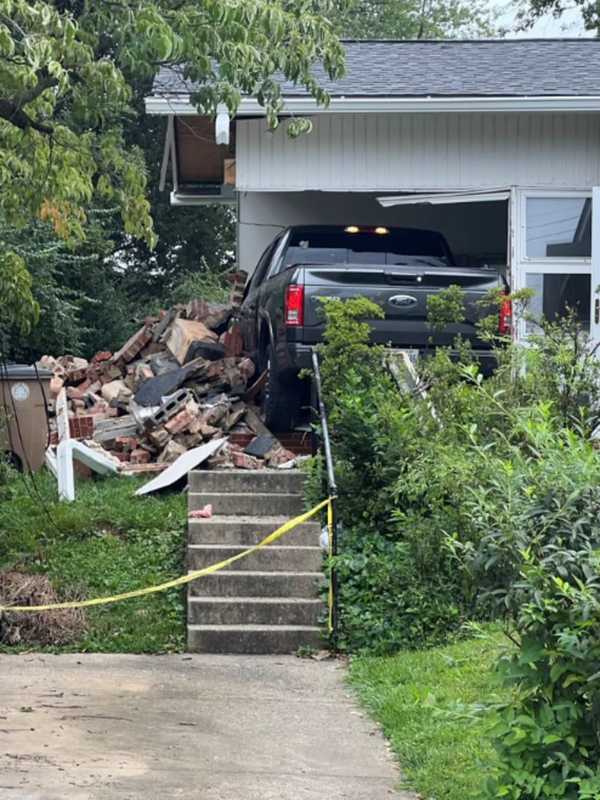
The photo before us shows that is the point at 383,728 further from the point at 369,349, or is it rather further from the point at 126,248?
the point at 126,248

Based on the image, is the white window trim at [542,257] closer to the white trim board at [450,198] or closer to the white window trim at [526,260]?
the white window trim at [526,260]

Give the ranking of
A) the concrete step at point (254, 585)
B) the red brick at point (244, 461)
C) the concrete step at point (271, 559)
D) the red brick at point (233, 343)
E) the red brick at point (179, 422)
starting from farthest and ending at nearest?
the red brick at point (233, 343) < the red brick at point (179, 422) < the red brick at point (244, 461) < the concrete step at point (271, 559) < the concrete step at point (254, 585)

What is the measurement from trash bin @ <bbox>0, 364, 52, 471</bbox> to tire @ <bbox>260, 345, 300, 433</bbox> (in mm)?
2236

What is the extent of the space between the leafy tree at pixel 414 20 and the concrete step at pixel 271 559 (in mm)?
26626

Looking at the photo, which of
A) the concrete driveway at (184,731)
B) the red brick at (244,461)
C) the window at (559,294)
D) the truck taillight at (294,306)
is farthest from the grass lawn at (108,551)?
the window at (559,294)

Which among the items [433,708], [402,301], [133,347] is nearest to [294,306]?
[402,301]

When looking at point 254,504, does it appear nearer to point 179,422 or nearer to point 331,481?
Result: point 331,481

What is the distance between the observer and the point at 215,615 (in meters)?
9.07

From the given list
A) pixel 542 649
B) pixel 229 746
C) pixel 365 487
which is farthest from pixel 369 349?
pixel 542 649

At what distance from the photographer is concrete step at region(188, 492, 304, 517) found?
10.5 meters

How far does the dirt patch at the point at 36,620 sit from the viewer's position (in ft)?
28.8

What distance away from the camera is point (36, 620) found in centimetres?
889

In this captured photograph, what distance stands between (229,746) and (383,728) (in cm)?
89

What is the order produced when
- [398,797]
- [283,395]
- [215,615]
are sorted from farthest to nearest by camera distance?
[283,395] → [215,615] → [398,797]
